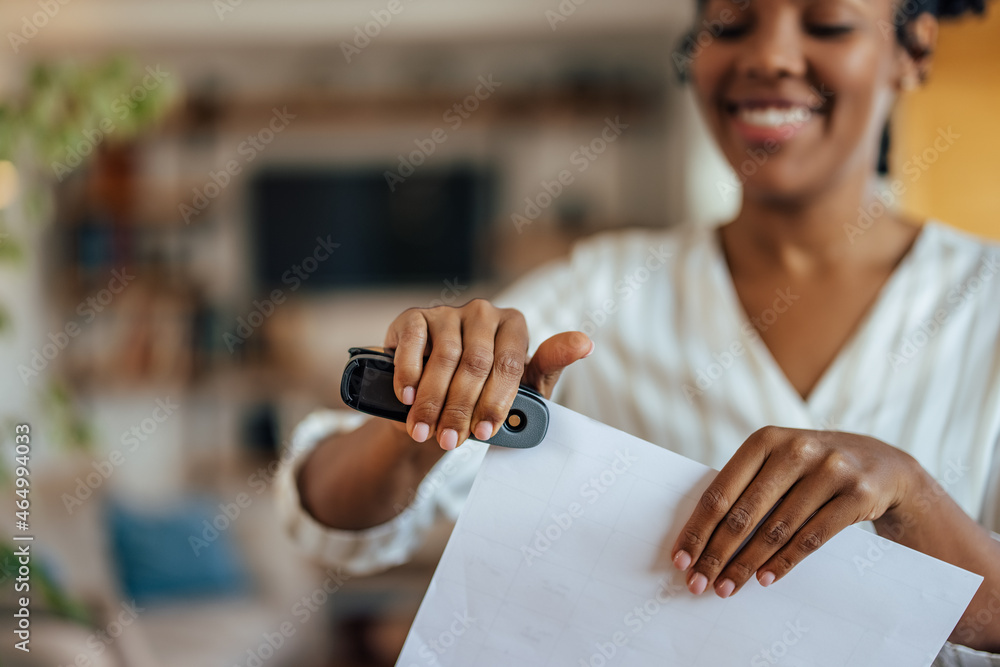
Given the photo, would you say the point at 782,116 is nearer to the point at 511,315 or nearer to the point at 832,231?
the point at 832,231

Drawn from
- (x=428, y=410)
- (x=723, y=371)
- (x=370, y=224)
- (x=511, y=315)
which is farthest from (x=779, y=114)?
(x=370, y=224)

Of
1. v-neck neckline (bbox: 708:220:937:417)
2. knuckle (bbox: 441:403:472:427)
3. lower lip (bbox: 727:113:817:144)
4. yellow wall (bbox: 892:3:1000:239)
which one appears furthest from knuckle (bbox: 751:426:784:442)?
yellow wall (bbox: 892:3:1000:239)

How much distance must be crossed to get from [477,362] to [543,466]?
0.29 feet

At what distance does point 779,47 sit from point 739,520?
528 mm

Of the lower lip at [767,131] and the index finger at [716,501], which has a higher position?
the lower lip at [767,131]

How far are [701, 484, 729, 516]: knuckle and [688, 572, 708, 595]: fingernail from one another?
5 centimetres

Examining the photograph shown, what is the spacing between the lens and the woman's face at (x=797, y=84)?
33.4 inches

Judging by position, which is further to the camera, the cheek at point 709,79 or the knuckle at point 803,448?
the cheek at point 709,79

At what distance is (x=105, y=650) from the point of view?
1711 millimetres

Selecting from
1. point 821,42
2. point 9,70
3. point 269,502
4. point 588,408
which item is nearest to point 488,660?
point 588,408

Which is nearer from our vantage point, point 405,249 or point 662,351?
point 662,351

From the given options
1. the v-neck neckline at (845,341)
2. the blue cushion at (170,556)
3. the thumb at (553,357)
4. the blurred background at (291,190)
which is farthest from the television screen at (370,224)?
the thumb at (553,357)

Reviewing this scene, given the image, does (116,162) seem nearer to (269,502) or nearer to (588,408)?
(269,502)

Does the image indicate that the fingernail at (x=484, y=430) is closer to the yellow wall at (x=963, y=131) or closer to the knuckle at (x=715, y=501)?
the knuckle at (x=715, y=501)
